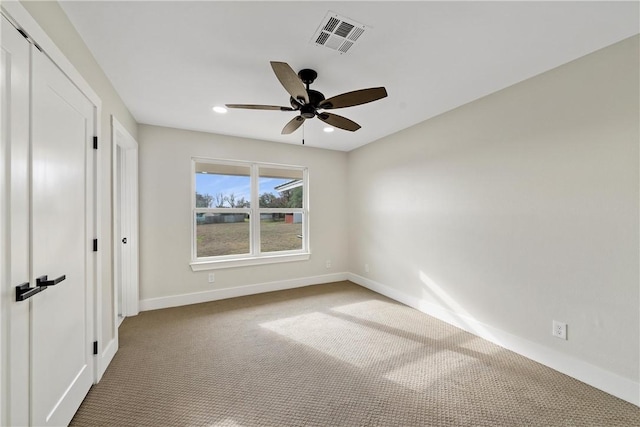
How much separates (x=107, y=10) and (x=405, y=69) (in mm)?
2078

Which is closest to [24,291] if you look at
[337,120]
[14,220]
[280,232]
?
[14,220]

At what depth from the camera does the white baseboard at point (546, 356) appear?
5.98ft

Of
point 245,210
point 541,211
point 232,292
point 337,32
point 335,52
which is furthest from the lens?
point 245,210

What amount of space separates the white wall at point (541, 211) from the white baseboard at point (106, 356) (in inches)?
132

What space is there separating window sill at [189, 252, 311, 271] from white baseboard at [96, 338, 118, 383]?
1413 mm

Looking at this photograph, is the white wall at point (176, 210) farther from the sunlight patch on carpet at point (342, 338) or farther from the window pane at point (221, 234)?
the sunlight patch on carpet at point (342, 338)

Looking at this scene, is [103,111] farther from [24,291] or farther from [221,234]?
[221,234]

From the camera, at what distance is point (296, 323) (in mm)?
3053

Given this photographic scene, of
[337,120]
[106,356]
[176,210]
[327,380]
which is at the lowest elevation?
[327,380]

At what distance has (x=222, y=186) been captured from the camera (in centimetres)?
403

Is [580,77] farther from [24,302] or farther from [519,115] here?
[24,302]

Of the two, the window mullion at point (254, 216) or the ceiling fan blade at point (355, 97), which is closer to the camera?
the ceiling fan blade at point (355, 97)

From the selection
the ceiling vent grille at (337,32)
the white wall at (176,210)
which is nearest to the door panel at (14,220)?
the ceiling vent grille at (337,32)

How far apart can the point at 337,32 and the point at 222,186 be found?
2922mm
